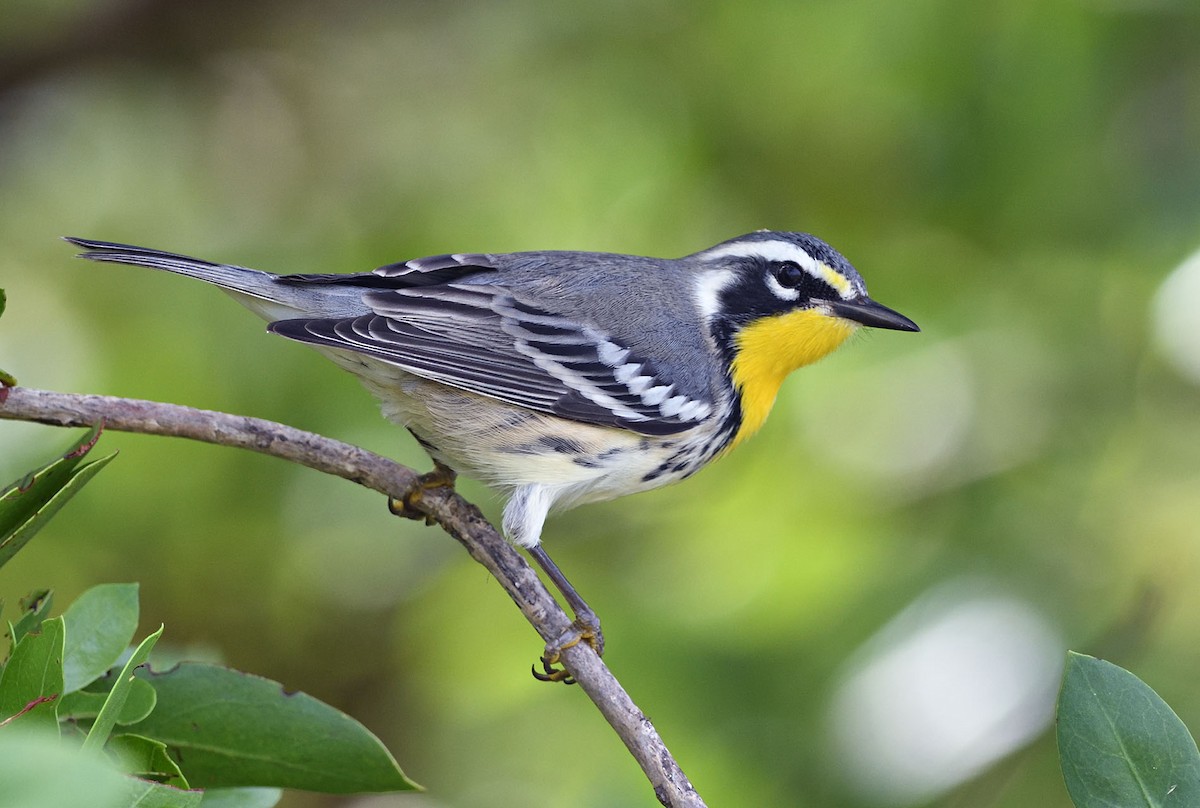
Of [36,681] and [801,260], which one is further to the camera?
[801,260]

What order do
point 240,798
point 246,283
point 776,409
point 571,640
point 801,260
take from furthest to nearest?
point 776,409 < point 801,260 < point 246,283 < point 571,640 < point 240,798

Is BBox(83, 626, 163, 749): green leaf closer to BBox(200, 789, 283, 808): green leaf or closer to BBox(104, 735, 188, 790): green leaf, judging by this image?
BBox(104, 735, 188, 790): green leaf

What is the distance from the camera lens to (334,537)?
3.15 meters

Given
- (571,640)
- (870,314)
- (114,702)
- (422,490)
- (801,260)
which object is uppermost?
(114,702)

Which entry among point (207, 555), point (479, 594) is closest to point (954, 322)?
point (479, 594)

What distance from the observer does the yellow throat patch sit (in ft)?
9.34

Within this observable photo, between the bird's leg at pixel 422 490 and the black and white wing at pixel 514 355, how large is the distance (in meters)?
0.19

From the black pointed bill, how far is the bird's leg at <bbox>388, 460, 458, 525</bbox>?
3.32 feet

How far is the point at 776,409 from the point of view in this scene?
3072mm

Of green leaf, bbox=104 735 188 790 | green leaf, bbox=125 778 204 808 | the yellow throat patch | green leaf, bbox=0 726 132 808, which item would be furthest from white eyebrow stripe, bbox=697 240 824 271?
green leaf, bbox=0 726 132 808

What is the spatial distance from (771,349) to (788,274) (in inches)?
7.6

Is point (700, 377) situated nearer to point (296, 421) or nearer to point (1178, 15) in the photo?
point (296, 421)

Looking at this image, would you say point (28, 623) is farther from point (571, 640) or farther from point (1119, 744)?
point (1119, 744)

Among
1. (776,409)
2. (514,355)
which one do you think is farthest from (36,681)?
(776,409)
